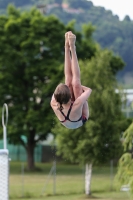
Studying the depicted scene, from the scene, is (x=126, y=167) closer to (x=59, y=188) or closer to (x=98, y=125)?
(x=98, y=125)

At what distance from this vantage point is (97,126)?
28375 mm

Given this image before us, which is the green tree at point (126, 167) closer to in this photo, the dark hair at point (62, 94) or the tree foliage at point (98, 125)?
the tree foliage at point (98, 125)

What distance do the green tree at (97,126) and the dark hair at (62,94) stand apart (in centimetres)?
2018

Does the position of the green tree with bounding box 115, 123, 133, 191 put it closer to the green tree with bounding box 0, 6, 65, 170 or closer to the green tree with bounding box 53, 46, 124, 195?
the green tree with bounding box 53, 46, 124, 195

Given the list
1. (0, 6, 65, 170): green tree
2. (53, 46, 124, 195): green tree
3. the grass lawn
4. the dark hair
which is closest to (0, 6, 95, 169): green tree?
(0, 6, 65, 170): green tree

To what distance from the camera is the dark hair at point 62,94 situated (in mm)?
6973

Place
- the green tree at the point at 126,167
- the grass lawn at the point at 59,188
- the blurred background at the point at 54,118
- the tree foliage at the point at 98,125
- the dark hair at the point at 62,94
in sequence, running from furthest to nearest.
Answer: the grass lawn at the point at 59,188, the blurred background at the point at 54,118, the tree foliage at the point at 98,125, the green tree at the point at 126,167, the dark hair at the point at 62,94

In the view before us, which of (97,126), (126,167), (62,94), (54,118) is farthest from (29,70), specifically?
(62,94)

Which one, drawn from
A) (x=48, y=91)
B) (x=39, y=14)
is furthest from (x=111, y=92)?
(x=39, y=14)

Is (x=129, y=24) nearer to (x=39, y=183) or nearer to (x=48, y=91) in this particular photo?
(x=48, y=91)

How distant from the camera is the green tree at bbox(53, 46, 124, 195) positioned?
27.6 m

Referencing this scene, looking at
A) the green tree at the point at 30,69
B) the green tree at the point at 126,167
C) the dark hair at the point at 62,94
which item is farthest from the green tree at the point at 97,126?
the dark hair at the point at 62,94

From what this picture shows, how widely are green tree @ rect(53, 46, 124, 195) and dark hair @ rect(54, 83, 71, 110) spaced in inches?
795

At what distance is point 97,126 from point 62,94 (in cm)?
2142
